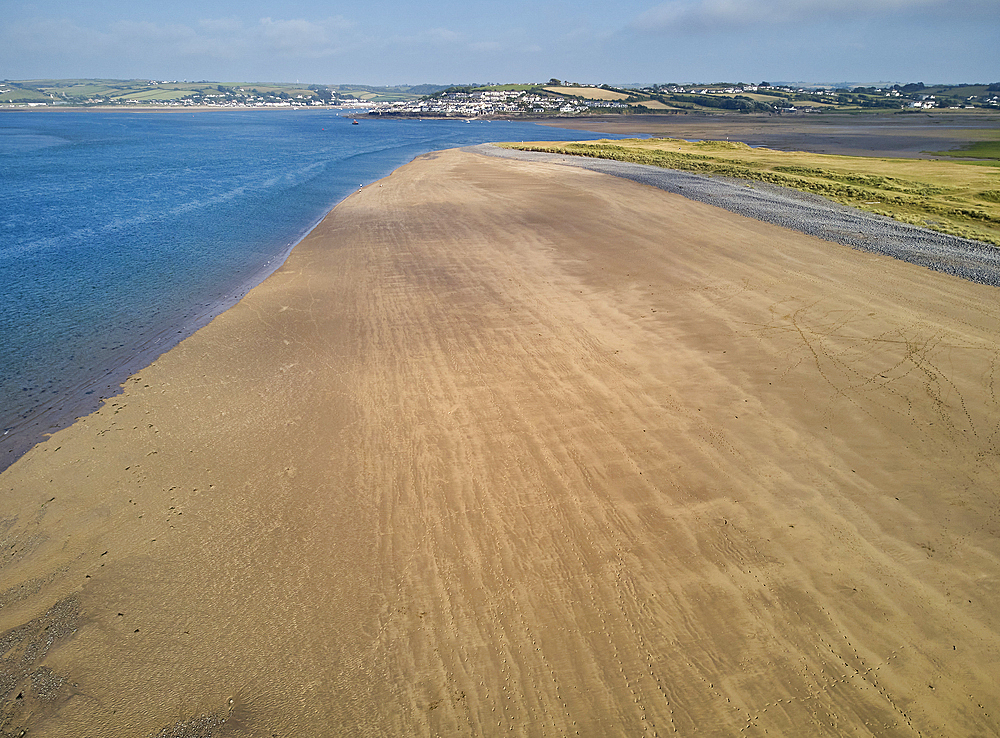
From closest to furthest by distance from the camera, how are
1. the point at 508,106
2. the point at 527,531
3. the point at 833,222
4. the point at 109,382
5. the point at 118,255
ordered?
the point at 527,531
the point at 109,382
the point at 118,255
the point at 833,222
the point at 508,106

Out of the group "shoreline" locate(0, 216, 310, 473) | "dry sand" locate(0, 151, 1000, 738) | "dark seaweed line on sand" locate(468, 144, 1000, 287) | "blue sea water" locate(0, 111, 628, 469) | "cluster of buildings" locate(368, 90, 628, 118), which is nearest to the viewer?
"dry sand" locate(0, 151, 1000, 738)

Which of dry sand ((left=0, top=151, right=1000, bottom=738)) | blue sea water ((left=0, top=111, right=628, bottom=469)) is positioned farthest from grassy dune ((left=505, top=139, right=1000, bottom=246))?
blue sea water ((left=0, top=111, right=628, bottom=469))

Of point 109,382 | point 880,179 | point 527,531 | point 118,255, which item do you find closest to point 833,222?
point 880,179

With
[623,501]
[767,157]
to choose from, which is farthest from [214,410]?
[767,157]

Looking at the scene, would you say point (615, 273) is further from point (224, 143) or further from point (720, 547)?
point (224, 143)

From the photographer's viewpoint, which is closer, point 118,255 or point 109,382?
point 109,382

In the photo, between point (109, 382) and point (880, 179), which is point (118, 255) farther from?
point (880, 179)

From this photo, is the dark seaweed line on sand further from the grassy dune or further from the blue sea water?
the blue sea water
